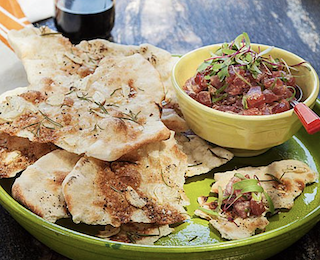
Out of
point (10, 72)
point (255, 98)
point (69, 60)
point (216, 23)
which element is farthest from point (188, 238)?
point (216, 23)

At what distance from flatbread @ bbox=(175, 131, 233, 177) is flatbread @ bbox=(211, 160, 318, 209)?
0.21 feet

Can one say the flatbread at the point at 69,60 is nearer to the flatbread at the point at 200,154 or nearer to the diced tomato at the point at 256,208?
the flatbread at the point at 200,154

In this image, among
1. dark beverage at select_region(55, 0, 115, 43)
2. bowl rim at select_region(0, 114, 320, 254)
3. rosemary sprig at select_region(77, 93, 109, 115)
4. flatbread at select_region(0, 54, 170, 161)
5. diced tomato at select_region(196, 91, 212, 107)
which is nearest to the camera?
bowl rim at select_region(0, 114, 320, 254)

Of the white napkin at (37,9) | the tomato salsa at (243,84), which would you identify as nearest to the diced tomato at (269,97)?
the tomato salsa at (243,84)

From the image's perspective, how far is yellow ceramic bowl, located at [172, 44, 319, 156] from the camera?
179 cm

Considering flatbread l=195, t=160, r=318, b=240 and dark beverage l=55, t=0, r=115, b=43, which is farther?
dark beverage l=55, t=0, r=115, b=43

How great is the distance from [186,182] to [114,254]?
498 millimetres

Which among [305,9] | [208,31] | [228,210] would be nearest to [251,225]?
[228,210]

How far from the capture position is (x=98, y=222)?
1.53 m

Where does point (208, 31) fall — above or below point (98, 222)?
below

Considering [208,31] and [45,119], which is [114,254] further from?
[208,31]

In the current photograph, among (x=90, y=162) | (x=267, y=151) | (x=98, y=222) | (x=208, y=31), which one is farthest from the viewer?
(x=208, y=31)

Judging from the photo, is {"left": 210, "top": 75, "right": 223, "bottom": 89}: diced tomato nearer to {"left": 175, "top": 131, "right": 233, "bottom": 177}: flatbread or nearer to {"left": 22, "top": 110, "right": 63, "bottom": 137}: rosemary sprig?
{"left": 175, "top": 131, "right": 233, "bottom": 177}: flatbread

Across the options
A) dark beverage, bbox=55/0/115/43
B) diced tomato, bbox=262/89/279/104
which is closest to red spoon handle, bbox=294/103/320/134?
diced tomato, bbox=262/89/279/104
